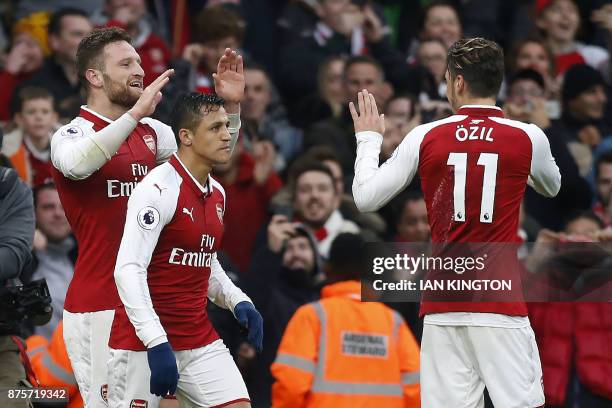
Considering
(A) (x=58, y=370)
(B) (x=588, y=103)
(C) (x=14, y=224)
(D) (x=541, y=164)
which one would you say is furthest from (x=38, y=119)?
(D) (x=541, y=164)

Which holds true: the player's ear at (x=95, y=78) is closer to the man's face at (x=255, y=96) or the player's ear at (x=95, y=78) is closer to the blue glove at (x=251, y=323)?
the blue glove at (x=251, y=323)

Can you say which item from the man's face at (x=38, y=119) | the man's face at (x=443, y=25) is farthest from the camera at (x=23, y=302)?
the man's face at (x=443, y=25)

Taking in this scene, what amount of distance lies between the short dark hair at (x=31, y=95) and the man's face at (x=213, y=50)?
1.53 m

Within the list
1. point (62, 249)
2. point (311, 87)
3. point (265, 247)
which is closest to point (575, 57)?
point (311, 87)

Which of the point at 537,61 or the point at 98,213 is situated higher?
the point at 537,61

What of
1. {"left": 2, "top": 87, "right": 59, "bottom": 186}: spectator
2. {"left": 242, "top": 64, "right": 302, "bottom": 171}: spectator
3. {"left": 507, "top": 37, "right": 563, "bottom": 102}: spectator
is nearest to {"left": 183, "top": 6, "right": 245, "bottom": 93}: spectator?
{"left": 242, "top": 64, "right": 302, "bottom": 171}: spectator

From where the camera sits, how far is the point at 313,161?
11.4 metres

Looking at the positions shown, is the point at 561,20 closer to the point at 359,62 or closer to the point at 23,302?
the point at 359,62

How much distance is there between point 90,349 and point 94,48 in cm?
163

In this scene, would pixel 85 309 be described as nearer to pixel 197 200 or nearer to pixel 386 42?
pixel 197 200

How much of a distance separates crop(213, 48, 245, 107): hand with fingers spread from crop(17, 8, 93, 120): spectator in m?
4.74

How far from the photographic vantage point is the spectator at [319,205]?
11.0 meters

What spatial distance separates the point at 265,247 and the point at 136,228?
3603mm

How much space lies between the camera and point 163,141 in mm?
7895
